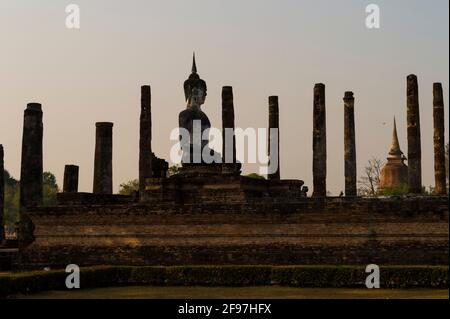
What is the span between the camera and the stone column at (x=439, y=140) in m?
27.5

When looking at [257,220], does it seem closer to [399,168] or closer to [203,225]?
[203,225]

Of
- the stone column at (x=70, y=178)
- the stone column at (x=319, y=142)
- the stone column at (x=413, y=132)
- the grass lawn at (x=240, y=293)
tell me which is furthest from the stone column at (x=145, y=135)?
the grass lawn at (x=240, y=293)

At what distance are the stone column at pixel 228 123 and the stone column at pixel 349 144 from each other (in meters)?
4.61

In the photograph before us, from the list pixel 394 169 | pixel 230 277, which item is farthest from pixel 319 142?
pixel 394 169

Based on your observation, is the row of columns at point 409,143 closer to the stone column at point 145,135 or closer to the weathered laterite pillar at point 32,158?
the stone column at point 145,135

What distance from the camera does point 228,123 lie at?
87.9 ft

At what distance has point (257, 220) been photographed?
21.1 meters

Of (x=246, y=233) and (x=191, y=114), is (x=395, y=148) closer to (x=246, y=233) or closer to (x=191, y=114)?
(x=191, y=114)

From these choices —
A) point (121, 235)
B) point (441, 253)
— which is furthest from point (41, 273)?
point (441, 253)

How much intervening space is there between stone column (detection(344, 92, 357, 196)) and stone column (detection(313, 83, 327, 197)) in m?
1.17

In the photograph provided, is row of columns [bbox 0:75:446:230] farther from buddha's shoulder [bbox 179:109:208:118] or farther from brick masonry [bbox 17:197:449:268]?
brick masonry [bbox 17:197:449:268]

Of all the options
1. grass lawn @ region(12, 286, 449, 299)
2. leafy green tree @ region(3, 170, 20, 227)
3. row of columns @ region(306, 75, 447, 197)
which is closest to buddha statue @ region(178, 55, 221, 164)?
row of columns @ region(306, 75, 447, 197)

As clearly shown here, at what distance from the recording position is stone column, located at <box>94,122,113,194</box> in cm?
2783

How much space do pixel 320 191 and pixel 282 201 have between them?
6.34m
